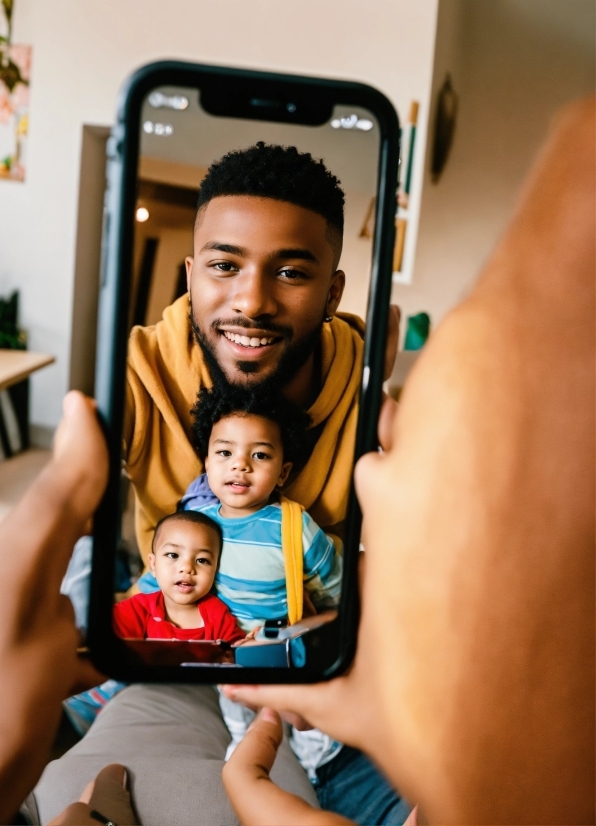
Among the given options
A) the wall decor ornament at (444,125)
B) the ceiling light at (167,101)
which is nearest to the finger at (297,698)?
the ceiling light at (167,101)

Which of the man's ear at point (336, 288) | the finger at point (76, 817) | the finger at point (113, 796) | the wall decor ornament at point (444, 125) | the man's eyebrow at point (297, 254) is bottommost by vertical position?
the finger at point (113, 796)

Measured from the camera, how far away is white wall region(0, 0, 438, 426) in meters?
1.21

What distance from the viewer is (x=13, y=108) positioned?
153 cm

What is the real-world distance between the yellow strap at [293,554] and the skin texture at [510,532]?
0.08 metres

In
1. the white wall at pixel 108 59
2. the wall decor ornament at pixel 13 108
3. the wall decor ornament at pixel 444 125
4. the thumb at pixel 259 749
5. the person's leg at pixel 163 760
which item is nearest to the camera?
the thumb at pixel 259 749

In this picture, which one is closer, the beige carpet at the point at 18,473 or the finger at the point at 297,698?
the finger at the point at 297,698

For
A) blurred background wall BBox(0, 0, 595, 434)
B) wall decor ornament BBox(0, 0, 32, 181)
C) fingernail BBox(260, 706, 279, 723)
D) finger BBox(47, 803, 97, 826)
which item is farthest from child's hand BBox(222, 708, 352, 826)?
wall decor ornament BBox(0, 0, 32, 181)

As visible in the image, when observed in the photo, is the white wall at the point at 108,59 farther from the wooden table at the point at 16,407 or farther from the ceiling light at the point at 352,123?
the ceiling light at the point at 352,123

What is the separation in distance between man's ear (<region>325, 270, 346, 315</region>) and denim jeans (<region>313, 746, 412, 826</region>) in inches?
14.7

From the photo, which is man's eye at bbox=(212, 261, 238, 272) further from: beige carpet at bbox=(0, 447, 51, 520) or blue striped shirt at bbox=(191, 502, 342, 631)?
beige carpet at bbox=(0, 447, 51, 520)

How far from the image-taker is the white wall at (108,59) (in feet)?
3.97

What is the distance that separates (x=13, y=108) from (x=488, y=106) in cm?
121

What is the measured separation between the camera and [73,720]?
2.06 ft

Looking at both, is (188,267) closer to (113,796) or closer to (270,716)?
(270,716)
